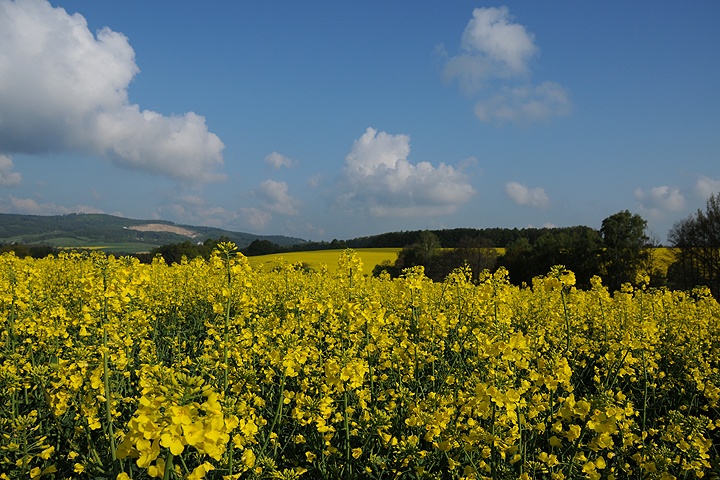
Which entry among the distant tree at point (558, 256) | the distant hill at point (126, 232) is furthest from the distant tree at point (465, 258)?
the distant hill at point (126, 232)

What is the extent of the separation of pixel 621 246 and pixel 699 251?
5.10 metres

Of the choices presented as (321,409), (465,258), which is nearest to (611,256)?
(465,258)

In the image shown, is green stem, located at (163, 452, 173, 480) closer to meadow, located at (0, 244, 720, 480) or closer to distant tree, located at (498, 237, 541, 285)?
meadow, located at (0, 244, 720, 480)

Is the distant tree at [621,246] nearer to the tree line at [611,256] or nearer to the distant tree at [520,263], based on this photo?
the tree line at [611,256]

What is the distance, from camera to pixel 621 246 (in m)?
35.0

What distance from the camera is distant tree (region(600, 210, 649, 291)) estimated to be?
112 feet

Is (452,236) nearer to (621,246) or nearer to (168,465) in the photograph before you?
(621,246)

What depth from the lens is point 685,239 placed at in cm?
3247

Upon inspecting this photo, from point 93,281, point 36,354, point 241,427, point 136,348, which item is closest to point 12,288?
point 36,354

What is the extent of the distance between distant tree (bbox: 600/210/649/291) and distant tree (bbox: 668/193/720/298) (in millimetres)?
2237

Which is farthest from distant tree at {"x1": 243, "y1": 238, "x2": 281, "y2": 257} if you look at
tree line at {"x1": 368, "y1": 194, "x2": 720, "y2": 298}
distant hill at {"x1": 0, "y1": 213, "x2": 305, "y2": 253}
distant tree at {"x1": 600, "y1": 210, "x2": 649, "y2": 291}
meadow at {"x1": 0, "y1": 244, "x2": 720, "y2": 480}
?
distant hill at {"x1": 0, "y1": 213, "x2": 305, "y2": 253}

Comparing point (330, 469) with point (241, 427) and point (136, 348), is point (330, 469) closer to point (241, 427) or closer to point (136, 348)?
point (241, 427)

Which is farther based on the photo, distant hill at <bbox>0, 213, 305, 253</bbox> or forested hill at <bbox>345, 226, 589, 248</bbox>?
distant hill at <bbox>0, 213, 305, 253</bbox>

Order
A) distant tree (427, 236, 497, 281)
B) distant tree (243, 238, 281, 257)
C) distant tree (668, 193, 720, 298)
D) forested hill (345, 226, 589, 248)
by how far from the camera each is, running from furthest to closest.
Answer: forested hill (345, 226, 589, 248) → distant tree (243, 238, 281, 257) → distant tree (427, 236, 497, 281) → distant tree (668, 193, 720, 298)
